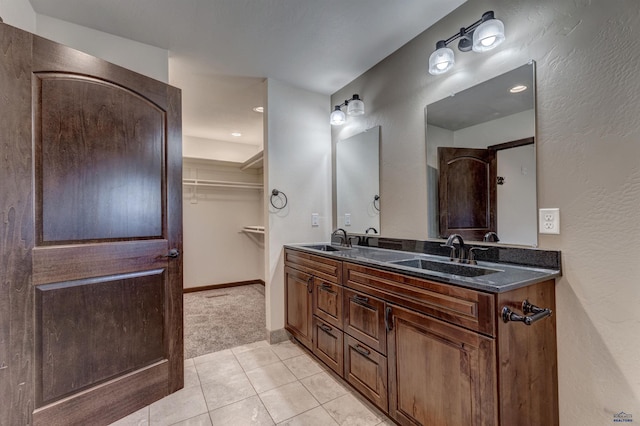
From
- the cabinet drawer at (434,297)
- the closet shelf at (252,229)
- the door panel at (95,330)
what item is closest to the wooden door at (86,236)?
the door panel at (95,330)

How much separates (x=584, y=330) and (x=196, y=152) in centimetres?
479

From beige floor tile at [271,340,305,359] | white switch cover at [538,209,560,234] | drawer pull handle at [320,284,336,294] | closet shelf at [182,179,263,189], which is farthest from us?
closet shelf at [182,179,263,189]

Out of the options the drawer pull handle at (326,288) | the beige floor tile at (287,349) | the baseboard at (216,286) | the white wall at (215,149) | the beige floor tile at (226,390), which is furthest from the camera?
A: the white wall at (215,149)

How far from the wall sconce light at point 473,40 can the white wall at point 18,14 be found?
7.75ft

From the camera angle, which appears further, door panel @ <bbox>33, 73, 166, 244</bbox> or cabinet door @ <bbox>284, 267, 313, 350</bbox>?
cabinet door @ <bbox>284, 267, 313, 350</bbox>

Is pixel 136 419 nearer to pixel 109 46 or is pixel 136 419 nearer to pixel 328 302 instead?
pixel 328 302

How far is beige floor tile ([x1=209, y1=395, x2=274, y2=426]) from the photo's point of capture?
160 centimetres

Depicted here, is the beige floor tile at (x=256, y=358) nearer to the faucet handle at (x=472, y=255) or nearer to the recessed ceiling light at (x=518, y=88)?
the faucet handle at (x=472, y=255)

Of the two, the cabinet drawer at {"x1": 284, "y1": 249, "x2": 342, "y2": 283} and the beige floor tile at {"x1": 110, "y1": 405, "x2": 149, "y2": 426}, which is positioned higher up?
the cabinet drawer at {"x1": 284, "y1": 249, "x2": 342, "y2": 283}

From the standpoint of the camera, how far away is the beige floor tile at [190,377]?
200 cm

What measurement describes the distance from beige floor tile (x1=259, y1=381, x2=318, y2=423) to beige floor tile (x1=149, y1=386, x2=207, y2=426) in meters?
0.39

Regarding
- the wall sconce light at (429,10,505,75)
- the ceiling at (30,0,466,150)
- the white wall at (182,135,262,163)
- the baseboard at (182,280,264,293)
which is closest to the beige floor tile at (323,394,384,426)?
the wall sconce light at (429,10,505,75)

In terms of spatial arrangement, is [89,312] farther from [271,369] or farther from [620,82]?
[620,82]

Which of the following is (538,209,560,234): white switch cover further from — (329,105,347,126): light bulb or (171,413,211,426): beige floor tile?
(171,413,211,426): beige floor tile
